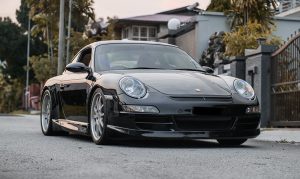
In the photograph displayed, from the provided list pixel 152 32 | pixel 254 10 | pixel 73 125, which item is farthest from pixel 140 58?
pixel 152 32

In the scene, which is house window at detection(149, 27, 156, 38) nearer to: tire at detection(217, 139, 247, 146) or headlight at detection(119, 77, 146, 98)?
tire at detection(217, 139, 247, 146)

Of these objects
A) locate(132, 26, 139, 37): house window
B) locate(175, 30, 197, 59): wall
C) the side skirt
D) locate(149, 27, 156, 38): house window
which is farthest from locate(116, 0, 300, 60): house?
the side skirt

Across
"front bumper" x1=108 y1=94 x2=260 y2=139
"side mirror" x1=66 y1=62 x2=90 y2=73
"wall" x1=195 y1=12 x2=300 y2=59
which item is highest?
"wall" x1=195 y1=12 x2=300 y2=59

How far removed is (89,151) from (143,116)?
2.65 ft

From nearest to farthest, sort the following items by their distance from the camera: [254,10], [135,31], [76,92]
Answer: [76,92], [254,10], [135,31]

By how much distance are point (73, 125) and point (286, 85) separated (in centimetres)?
650

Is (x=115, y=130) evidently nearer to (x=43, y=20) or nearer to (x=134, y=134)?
(x=134, y=134)

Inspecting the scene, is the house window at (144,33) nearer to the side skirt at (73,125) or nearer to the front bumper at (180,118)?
the side skirt at (73,125)

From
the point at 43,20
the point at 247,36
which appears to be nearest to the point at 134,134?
the point at 247,36

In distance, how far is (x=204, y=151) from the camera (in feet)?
24.3

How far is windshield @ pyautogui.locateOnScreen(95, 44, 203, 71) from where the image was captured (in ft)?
29.0

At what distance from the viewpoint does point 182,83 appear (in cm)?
801

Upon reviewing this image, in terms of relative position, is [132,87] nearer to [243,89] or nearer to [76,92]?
[243,89]

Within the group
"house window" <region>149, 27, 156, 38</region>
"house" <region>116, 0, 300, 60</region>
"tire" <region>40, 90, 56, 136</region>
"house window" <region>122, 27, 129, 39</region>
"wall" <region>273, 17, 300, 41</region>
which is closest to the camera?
"tire" <region>40, 90, 56, 136</region>
